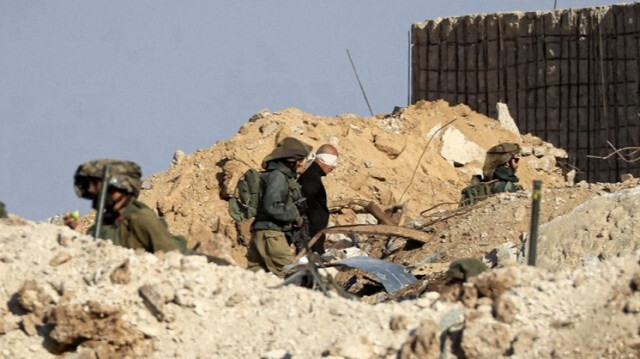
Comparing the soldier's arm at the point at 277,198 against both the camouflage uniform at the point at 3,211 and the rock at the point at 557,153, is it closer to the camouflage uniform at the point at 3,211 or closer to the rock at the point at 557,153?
the camouflage uniform at the point at 3,211

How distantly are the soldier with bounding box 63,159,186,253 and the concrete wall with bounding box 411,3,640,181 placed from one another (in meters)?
12.9

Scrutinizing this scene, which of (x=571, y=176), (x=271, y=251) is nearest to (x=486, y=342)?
(x=271, y=251)

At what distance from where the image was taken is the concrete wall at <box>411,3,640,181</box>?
69.5ft

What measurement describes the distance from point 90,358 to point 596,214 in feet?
17.3

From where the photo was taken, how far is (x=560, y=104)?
70.8ft

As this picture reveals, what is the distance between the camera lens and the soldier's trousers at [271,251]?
1153 centimetres

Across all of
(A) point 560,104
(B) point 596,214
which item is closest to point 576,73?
(A) point 560,104

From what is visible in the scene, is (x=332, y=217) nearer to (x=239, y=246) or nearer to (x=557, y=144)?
(x=239, y=246)

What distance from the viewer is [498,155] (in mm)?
15422

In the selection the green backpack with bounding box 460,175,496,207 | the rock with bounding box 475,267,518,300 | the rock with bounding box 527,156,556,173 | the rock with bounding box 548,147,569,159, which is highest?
the rock with bounding box 548,147,569,159

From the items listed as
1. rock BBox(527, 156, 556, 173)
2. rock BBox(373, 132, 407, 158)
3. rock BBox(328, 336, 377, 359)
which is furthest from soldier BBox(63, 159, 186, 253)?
rock BBox(527, 156, 556, 173)

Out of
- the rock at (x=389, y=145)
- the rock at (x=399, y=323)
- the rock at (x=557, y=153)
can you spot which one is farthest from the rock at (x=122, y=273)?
the rock at (x=557, y=153)

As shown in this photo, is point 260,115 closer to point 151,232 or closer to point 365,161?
point 365,161

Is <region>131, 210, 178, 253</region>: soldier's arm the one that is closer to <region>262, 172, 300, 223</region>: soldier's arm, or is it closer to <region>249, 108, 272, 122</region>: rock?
<region>262, 172, 300, 223</region>: soldier's arm
